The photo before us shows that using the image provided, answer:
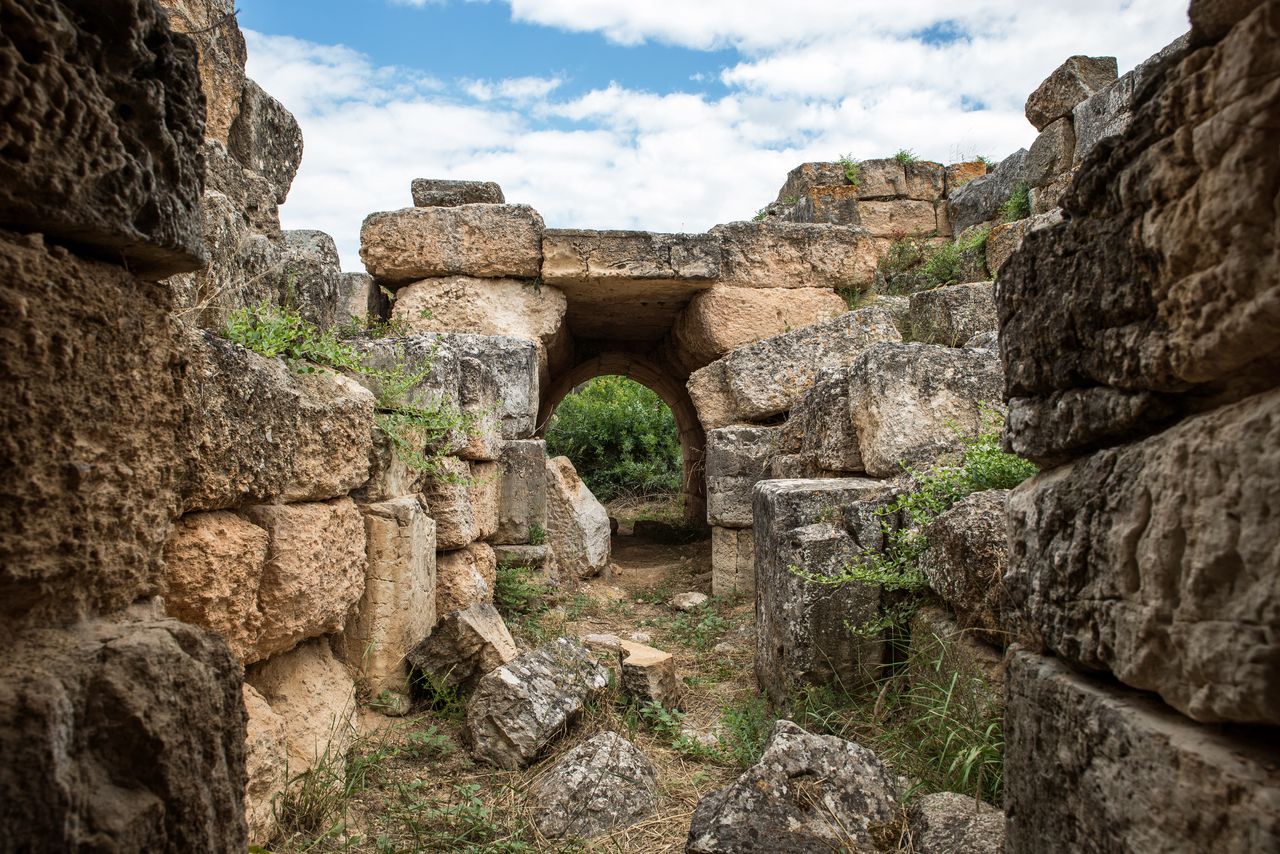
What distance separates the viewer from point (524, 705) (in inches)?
135

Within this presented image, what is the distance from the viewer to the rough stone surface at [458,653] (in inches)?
143

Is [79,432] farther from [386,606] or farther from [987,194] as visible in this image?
[987,194]

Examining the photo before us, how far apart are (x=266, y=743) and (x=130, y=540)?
1.46 meters

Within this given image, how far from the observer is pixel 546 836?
9.18 ft

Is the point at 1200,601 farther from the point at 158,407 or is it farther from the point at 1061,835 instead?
the point at 158,407

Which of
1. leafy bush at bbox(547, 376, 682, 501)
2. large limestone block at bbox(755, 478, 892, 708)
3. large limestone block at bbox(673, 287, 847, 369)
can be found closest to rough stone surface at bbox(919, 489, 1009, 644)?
large limestone block at bbox(755, 478, 892, 708)

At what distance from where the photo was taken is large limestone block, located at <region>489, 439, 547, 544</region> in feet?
18.4

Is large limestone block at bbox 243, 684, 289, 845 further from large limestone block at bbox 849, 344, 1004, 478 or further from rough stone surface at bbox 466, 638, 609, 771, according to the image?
large limestone block at bbox 849, 344, 1004, 478

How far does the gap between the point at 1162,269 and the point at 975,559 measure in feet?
6.08

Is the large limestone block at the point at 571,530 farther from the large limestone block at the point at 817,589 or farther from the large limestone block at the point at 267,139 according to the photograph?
the large limestone block at the point at 267,139

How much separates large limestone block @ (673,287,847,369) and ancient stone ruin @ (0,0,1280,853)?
2.12ft

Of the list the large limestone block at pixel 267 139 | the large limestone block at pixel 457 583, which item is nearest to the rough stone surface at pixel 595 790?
the large limestone block at pixel 457 583

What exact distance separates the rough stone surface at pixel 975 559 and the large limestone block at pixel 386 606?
2.07m

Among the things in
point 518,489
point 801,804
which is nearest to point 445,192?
point 518,489
